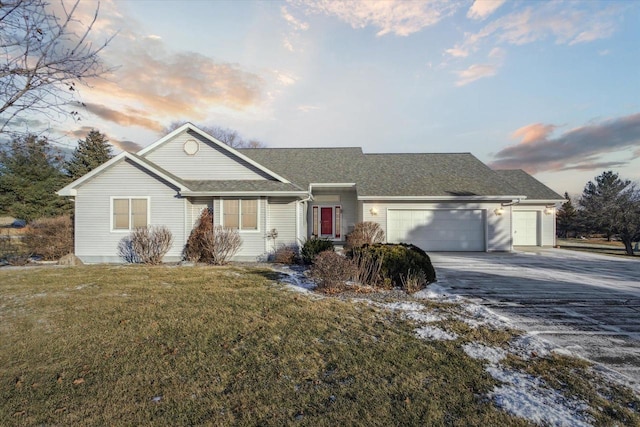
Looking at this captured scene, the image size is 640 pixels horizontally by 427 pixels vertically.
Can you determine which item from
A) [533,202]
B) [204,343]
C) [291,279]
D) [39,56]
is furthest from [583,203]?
[39,56]

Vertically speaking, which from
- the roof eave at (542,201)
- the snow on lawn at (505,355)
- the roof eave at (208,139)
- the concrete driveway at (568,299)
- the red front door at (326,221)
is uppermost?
the roof eave at (208,139)

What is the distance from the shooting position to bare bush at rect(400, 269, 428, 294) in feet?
21.9

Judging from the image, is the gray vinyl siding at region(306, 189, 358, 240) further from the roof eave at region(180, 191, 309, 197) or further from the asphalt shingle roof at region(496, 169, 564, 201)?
the asphalt shingle roof at region(496, 169, 564, 201)

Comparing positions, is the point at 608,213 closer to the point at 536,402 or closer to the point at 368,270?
the point at 368,270

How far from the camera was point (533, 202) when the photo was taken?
16.7 metres

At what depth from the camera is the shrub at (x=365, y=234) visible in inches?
509

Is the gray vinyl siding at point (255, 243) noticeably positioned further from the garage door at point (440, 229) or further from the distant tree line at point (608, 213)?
the distant tree line at point (608, 213)

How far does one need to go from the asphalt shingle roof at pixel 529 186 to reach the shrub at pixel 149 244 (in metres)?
19.1

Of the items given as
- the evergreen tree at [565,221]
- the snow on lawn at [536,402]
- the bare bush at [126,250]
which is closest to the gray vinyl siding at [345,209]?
the bare bush at [126,250]

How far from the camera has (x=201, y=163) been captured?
1283cm

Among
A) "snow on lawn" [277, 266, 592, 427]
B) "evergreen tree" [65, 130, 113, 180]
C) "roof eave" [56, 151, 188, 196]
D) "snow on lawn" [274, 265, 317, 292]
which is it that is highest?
"evergreen tree" [65, 130, 113, 180]

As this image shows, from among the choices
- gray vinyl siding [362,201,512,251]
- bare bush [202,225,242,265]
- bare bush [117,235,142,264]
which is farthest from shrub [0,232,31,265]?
gray vinyl siding [362,201,512,251]

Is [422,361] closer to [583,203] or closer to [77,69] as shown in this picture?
[77,69]

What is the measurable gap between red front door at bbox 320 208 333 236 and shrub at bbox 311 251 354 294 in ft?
33.0
